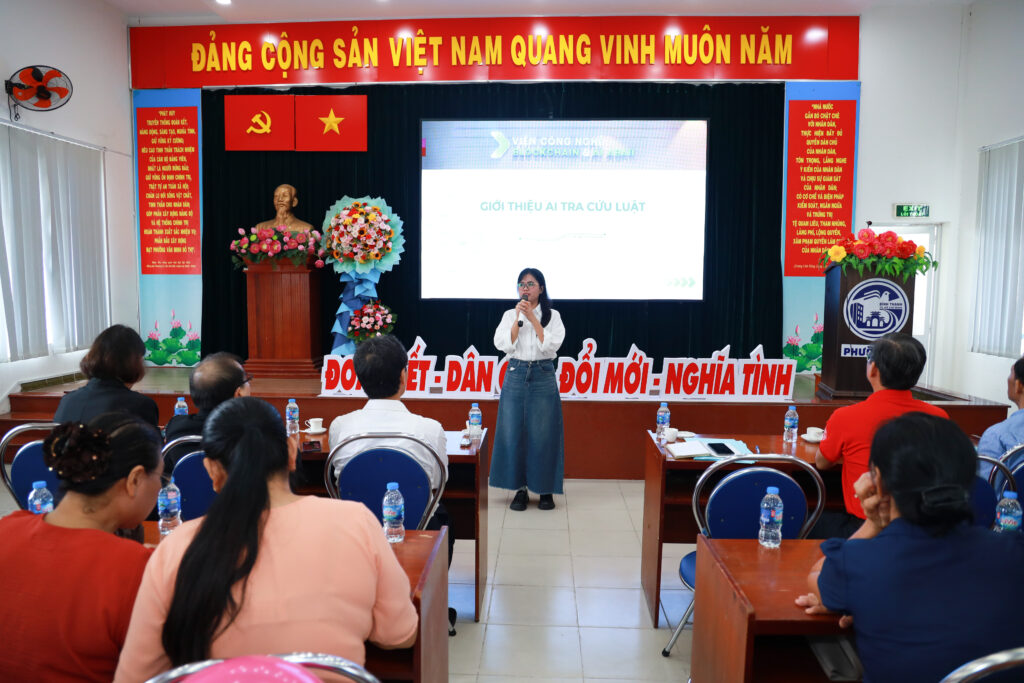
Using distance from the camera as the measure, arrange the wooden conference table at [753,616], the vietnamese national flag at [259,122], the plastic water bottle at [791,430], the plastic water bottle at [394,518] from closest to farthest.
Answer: the wooden conference table at [753,616]
the plastic water bottle at [394,518]
the plastic water bottle at [791,430]
the vietnamese national flag at [259,122]

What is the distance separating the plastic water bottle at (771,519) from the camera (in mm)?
1804

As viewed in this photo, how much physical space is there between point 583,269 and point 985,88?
363cm

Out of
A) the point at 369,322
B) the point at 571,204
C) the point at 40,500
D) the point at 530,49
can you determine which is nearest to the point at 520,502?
the point at 369,322

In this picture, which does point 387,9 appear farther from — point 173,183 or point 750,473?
point 750,473

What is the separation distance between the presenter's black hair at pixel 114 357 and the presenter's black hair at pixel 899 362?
103 inches

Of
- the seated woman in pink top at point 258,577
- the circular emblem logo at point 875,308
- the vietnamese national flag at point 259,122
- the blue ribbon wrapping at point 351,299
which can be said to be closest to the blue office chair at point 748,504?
the seated woman in pink top at point 258,577

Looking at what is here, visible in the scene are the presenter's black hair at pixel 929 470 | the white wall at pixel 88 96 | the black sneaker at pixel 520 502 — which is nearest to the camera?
the presenter's black hair at pixel 929 470

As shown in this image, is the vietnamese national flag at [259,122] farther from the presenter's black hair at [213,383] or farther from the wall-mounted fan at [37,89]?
the presenter's black hair at [213,383]

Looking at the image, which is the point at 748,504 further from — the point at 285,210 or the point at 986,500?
the point at 285,210

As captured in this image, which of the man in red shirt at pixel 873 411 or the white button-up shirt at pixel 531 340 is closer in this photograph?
the man in red shirt at pixel 873 411

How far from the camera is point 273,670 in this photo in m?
0.64

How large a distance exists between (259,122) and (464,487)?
478 cm

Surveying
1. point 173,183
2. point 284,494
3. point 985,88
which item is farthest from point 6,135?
point 985,88

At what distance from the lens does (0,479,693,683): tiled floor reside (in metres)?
2.35
